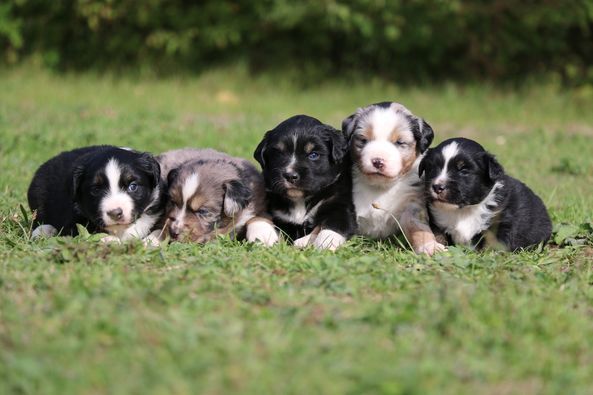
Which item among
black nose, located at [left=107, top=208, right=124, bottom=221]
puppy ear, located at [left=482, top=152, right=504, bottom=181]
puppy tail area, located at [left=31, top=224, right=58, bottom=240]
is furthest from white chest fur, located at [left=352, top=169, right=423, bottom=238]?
puppy tail area, located at [left=31, top=224, right=58, bottom=240]

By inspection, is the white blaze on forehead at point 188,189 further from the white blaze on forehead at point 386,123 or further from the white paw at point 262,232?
the white blaze on forehead at point 386,123

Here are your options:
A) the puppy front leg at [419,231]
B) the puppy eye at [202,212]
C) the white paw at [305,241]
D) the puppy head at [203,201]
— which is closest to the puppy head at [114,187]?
the puppy head at [203,201]

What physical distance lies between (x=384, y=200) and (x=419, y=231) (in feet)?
1.46

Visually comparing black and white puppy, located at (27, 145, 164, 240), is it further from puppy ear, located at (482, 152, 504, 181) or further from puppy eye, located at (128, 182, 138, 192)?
puppy ear, located at (482, 152, 504, 181)

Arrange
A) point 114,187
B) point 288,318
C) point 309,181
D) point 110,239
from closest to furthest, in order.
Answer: point 288,318 < point 110,239 < point 114,187 < point 309,181

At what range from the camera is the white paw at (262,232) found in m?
6.09

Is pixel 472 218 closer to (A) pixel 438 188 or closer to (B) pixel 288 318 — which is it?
(A) pixel 438 188

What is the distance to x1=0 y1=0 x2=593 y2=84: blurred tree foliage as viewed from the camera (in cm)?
1558

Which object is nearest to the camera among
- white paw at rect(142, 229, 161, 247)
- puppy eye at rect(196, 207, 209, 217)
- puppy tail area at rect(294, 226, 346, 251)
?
white paw at rect(142, 229, 161, 247)

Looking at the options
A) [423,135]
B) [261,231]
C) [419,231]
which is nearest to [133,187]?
[261,231]

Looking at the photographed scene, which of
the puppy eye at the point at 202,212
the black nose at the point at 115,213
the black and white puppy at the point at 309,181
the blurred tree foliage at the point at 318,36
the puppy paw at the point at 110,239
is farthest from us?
the blurred tree foliage at the point at 318,36

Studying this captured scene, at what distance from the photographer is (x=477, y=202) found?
6.01 meters

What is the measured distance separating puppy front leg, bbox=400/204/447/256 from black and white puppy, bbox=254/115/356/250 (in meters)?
0.42

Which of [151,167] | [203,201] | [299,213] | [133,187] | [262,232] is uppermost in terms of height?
[151,167]
